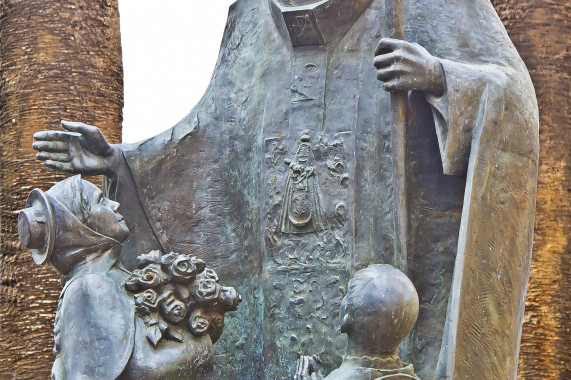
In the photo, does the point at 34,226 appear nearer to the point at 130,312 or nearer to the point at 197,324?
the point at 130,312

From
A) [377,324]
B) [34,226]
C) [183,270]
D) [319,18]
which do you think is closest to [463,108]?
[319,18]

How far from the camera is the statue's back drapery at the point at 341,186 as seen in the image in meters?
8.74

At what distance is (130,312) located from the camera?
27.6 ft

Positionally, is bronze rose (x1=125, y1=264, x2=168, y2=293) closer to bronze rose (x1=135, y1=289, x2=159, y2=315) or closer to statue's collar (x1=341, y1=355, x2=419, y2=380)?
bronze rose (x1=135, y1=289, x2=159, y2=315)

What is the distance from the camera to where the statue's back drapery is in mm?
8742

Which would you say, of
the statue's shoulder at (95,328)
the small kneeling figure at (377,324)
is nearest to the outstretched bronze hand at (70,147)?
the statue's shoulder at (95,328)

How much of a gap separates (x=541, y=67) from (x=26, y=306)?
13.6ft

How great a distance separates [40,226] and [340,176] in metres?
1.35

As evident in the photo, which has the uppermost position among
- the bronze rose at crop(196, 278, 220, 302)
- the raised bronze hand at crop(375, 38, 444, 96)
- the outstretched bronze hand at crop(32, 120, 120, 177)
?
the raised bronze hand at crop(375, 38, 444, 96)

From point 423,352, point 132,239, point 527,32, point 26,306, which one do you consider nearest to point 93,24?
point 26,306

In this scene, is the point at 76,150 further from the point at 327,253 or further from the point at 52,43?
the point at 52,43

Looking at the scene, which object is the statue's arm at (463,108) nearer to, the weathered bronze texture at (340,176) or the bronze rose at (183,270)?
the weathered bronze texture at (340,176)

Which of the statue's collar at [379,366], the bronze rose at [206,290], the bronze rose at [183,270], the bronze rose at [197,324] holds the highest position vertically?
the bronze rose at [183,270]

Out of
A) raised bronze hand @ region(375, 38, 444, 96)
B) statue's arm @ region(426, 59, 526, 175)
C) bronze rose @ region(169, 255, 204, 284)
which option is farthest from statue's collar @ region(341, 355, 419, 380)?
raised bronze hand @ region(375, 38, 444, 96)
